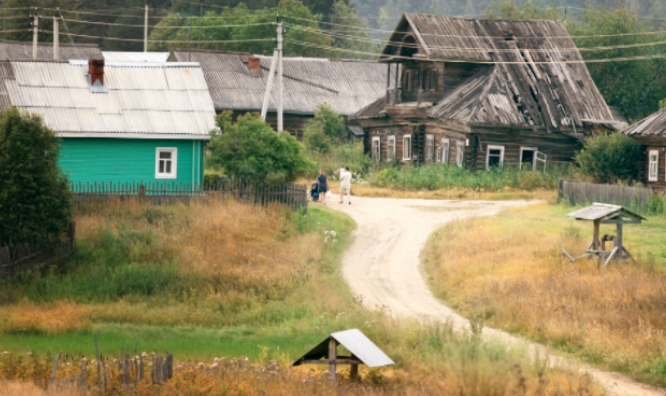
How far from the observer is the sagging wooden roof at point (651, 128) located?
3203cm

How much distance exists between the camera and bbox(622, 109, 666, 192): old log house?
3250 cm

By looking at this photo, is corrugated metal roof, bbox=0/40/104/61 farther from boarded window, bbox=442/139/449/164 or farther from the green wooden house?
the green wooden house

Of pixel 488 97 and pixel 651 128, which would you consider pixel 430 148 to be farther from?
pixel 651 128

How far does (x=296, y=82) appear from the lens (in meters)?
54.5

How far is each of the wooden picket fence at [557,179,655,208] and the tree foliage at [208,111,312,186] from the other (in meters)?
9.54

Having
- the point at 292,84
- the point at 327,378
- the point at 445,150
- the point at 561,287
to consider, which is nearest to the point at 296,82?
the point at 292,84

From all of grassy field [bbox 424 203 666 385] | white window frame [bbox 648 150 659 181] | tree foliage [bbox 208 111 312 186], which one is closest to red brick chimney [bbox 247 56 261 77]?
tree foliage [bbox 208 111 312 186]

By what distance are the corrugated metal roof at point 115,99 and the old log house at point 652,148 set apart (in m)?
16.3

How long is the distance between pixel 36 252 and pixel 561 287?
41.4 ft

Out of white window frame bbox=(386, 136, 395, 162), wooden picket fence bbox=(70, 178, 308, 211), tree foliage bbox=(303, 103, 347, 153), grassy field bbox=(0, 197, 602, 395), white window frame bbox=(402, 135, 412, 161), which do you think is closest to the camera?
grassy field bbox=(0, 197, 602, 395)

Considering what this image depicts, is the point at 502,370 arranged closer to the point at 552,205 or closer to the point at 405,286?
the point at 405,286

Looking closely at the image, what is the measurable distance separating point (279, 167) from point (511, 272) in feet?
31.2

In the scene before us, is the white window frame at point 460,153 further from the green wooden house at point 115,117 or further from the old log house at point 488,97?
the green wooden house at point 115,117

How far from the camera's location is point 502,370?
11.5 metres
